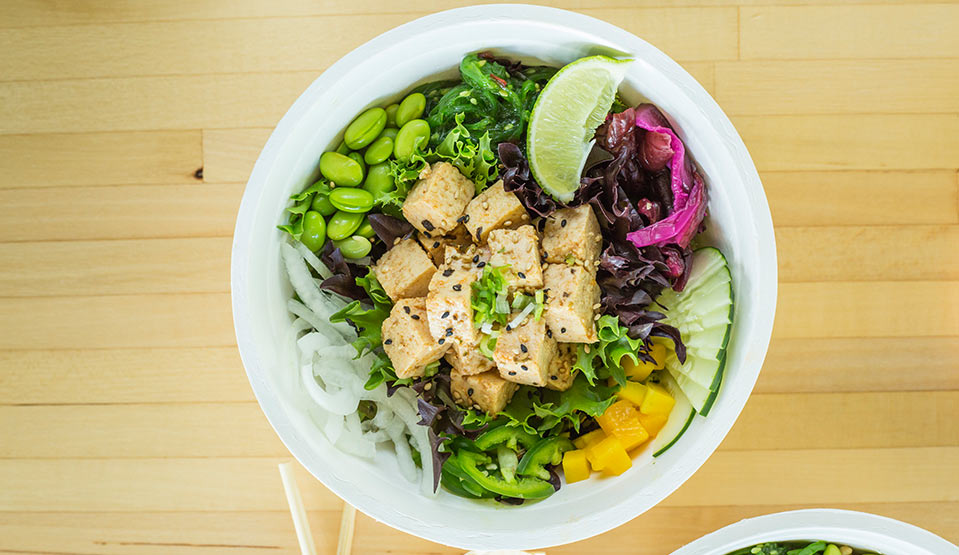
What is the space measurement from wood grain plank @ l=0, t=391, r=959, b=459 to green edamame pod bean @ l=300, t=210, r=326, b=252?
65 centimetres

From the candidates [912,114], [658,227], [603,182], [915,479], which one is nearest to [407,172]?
[603,182]

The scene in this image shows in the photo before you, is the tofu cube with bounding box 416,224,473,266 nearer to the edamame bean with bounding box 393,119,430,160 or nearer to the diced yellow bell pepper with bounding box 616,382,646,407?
the edamame bean with bounding box 393,119,430,160

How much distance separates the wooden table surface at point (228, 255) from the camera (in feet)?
6.89

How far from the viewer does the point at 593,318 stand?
171 centimetres

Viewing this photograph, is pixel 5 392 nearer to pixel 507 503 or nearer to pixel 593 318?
pixel 507 503

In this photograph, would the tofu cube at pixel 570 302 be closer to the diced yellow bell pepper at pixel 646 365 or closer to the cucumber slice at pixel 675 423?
the diced yellow bell pepper at pixel 646 365

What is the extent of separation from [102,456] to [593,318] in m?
1.62

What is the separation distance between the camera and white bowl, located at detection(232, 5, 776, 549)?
1.63 metres

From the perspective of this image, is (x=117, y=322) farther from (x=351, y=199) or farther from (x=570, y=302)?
(x=570, y=302)

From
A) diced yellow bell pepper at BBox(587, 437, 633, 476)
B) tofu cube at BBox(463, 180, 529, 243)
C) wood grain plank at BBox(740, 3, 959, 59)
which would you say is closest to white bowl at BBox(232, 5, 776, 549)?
diced yellow bell pepper at BBox(587, 437, 633, 476)

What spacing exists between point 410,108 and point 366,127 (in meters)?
0.12

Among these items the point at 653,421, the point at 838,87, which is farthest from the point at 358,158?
the point at 838,87

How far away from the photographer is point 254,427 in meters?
2.18

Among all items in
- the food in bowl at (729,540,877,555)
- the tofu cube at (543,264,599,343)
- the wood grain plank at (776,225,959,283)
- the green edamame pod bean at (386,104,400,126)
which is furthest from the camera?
the wood grain plank at (776,225,959,283)
